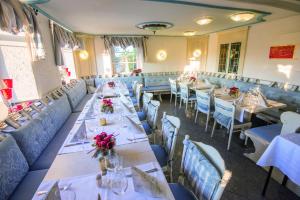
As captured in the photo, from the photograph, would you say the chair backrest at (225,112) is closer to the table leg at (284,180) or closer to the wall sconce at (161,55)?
the table leg at (284,180)

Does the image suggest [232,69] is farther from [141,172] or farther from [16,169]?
[16,169]

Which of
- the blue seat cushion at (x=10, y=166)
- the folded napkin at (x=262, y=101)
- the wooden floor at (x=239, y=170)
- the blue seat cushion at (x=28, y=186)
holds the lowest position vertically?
the wooden floor at (x=239, y=170)

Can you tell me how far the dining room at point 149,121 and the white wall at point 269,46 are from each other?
0.07 feet

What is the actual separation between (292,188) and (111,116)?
2.15 meters

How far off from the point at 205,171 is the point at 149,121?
132 centimetres

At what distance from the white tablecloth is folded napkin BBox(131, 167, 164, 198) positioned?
125 centimetres

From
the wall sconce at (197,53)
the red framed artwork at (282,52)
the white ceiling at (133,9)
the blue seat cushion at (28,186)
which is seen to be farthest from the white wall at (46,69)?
the red framed artwork at (282,52)

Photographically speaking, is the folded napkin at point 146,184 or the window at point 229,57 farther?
the window at point 229,57

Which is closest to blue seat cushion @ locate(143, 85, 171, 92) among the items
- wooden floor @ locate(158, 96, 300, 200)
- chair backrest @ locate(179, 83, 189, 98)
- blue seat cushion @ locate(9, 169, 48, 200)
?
chair backrest @ locate(179, 83, 189, 98)

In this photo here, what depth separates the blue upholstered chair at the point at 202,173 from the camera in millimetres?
863

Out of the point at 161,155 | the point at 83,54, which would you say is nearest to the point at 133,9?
the point at 161,155

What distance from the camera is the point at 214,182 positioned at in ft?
2.89

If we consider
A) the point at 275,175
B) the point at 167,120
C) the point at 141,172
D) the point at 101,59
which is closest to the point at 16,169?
the point at 141,172

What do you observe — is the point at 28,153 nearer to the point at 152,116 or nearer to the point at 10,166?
the point at 10,166
